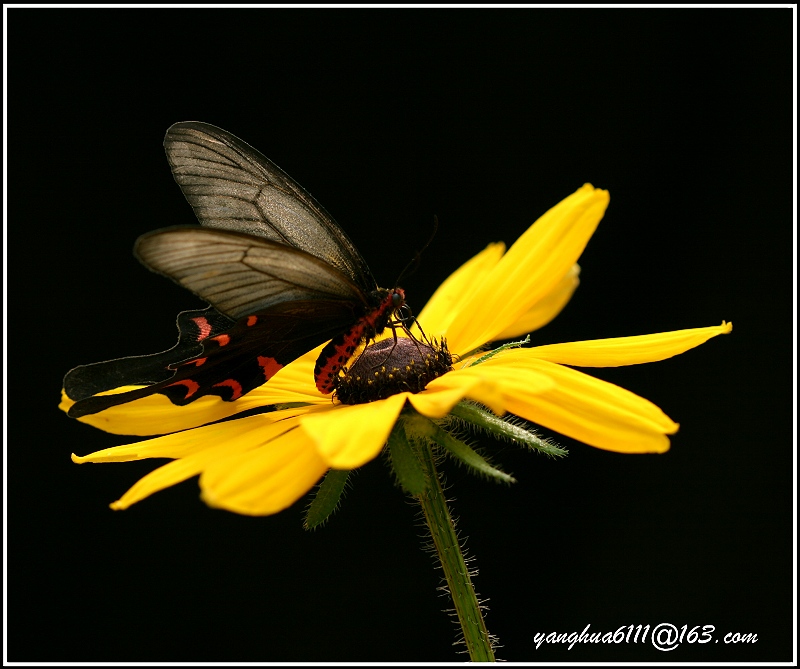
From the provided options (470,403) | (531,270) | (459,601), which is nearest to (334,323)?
(470,403)

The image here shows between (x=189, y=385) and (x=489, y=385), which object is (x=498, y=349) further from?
(x=189, y=385)

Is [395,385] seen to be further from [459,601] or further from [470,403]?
[459,601]

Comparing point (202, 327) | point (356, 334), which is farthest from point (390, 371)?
point (202, 327)

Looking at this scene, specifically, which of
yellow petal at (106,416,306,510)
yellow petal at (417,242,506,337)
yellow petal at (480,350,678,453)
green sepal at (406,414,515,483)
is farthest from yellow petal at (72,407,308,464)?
yellow petal at (417,242,506,337)

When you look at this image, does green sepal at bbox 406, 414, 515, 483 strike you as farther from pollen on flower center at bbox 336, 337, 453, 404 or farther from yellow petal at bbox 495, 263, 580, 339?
yellow petal at bbox 495, 263, 580, 339

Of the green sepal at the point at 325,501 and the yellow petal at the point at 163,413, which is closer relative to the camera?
the green sepal at the point at 325,501

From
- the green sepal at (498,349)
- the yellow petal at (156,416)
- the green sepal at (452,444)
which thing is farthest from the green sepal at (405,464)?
the yellow petal at (156,416)

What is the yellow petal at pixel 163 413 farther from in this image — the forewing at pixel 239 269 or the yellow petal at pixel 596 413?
the yellow petal at pixel 596 413
